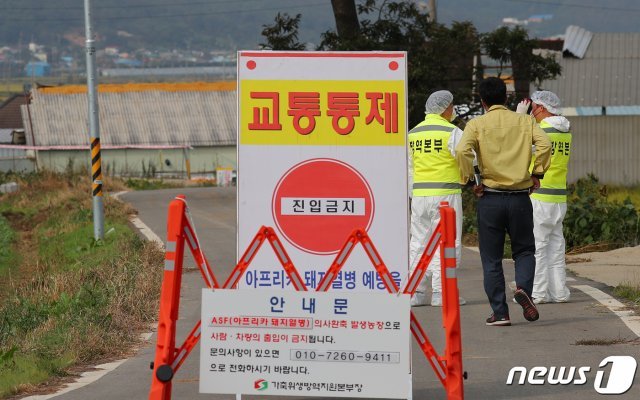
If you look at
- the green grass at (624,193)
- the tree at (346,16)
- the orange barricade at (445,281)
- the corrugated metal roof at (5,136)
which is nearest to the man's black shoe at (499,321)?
the orange barricade at (445,281)

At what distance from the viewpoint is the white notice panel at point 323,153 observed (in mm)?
8078

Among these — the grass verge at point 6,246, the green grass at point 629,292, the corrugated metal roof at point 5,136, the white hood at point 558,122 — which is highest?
the white hood at point 558,122

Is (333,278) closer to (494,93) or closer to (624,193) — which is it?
(494,93)

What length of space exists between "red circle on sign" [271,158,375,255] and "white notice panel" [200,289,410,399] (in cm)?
76

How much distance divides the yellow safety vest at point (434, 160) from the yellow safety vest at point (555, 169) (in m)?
0.82

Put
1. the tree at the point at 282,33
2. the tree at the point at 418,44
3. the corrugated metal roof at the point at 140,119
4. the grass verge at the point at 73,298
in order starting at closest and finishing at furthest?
the grass verge at the point at 73,298, the tree at the point at 418,44, the tree at the point at 282,33, the corrugated metal roof at the point at 140,119

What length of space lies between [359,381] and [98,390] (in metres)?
2.05

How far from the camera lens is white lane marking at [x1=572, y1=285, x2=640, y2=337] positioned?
10578 millimetres

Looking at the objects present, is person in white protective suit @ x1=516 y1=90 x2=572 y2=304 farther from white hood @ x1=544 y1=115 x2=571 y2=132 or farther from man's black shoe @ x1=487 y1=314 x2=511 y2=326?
man's black shoe @ x1=487 y1=314 x2=511 y2=326

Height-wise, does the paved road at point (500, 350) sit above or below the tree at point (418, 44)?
below

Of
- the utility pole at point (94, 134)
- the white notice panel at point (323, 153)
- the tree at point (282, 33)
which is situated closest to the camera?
the white notice panel at point (323, 153)

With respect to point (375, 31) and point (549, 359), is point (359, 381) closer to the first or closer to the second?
point (549, 359)

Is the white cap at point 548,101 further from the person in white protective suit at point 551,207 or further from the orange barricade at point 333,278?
the orange barricade at point 333,278

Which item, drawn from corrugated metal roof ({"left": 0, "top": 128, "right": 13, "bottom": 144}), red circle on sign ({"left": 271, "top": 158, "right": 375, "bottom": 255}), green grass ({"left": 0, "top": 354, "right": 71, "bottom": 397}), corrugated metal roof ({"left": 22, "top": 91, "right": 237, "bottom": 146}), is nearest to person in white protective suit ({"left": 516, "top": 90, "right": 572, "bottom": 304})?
red circle on sign ({"left": 271, "top": 158, "right": 375, "bottom": 255})
